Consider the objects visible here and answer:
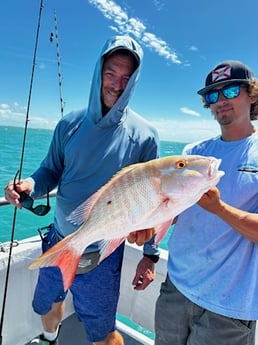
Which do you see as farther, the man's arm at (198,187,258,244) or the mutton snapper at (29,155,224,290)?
the man's arm at (198,187,258,244)

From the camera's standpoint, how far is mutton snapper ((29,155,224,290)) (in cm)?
76

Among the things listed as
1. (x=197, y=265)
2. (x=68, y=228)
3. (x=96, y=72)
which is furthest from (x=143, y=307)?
(x=96, y=72)

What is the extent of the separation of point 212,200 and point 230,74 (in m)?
0.61

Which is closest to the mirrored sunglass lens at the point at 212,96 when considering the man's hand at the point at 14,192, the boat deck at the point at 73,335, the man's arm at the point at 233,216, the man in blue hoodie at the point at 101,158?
the man in blue hoodie at the point at 101,158

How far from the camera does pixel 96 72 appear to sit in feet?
4.74

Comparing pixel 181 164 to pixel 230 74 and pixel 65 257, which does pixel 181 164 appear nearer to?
pixel 65 257

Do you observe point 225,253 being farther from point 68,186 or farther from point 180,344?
point 68,186

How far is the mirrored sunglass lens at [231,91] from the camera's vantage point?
116 centimetres

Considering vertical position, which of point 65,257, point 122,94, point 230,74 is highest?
point 230,74

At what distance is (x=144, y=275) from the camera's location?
55.9 inches

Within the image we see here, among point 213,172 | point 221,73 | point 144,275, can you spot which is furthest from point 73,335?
point 221,73

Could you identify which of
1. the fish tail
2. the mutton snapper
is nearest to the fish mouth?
the mutton snapper

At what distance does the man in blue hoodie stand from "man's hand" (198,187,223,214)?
23.8 inches

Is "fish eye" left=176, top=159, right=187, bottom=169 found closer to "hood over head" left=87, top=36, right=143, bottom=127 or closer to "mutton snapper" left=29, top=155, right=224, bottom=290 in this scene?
"mutton snapper" left=29, top=155, right=224, bottom=290
